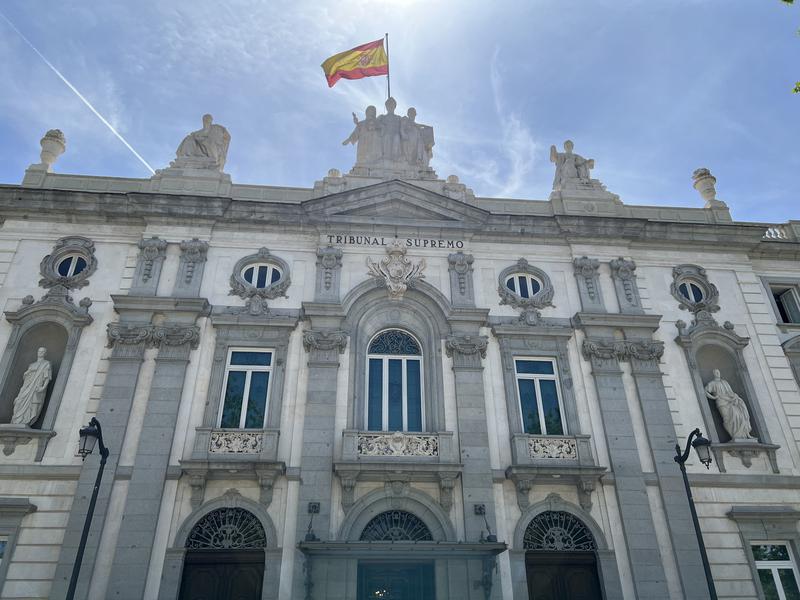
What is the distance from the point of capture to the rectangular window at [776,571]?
15.9 metres

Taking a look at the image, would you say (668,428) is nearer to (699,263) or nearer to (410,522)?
(699,263)

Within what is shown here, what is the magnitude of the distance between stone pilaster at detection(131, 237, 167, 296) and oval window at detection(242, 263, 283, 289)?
2733 mm

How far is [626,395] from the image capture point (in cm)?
1816

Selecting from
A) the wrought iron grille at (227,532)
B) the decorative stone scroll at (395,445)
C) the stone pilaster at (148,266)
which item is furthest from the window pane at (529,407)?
the stone pilaster at (148,266)

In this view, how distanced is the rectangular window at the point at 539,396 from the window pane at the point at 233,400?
848 cm

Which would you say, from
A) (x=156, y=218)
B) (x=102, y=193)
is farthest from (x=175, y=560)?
(x=102, y=193)

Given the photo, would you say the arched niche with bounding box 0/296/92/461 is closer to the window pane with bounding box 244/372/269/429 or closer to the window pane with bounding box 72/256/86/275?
the window pane with bounding box 72/256/86/275

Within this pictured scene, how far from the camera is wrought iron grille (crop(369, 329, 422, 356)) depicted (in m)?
19.0

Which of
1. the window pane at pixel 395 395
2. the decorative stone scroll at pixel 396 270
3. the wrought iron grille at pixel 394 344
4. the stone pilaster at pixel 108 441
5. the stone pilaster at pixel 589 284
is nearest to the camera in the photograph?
the stone pilaster at pixel 108 441

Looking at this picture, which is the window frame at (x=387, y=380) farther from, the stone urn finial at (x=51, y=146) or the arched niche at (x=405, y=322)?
the stone urn finial at (x=51, y=146)

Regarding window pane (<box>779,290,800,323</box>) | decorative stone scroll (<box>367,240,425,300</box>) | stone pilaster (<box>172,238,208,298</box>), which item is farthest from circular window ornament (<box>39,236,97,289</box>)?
window pane (<box>779,290,800,323</box>)

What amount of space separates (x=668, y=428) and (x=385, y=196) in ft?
39.0

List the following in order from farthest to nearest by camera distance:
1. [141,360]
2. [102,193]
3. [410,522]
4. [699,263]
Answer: [699,263], [102,193], [141,360], [410,522]

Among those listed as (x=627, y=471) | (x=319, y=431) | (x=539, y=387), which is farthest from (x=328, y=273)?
(x=627, y=471)
